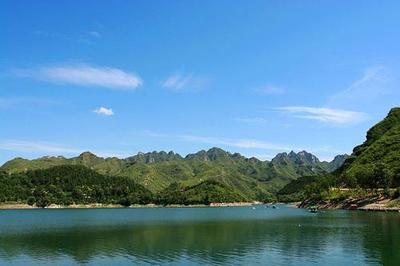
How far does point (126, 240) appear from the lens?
10250 centimetres

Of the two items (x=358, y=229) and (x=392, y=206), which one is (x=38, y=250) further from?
(x=392, y=206)

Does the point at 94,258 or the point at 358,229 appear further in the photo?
the point at 358,229

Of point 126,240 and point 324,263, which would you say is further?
point 126,240

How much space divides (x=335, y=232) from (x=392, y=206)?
98655 mm

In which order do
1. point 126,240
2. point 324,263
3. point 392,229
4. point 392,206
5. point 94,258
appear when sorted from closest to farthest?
point 324,263 < point 94,258 < point 126,240 < point 392,229 < point 392,206

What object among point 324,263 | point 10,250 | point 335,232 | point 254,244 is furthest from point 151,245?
point 335,232

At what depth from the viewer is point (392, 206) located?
197 m

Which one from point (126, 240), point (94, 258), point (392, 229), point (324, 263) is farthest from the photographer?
point (392, 229)

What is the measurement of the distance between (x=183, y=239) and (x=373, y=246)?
40352 millimetres

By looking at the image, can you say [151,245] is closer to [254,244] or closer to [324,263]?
[254,244]

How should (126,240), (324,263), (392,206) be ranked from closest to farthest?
1. (324,263)
2. (126,240)
3. (392,206)

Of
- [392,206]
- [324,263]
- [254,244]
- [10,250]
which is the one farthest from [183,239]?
[392,206]

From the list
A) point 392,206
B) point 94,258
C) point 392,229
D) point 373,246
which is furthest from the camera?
point 392,206

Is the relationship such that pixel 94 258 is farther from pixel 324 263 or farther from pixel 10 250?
pixel 324 263
